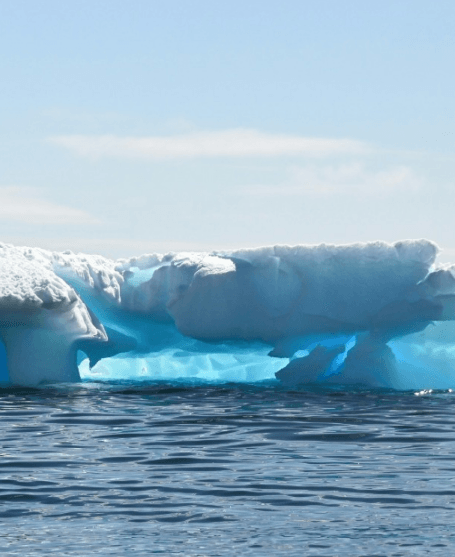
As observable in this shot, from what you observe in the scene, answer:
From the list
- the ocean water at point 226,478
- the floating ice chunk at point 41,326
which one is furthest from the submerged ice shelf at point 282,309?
the ocean water at point 226,478

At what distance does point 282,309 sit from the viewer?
18969 mm

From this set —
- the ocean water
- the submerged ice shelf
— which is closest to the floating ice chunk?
the submerged ice shelf

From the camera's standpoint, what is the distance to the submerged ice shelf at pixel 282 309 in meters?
18.6

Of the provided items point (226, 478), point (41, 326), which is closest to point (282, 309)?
point (41, 326)

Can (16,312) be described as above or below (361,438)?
above

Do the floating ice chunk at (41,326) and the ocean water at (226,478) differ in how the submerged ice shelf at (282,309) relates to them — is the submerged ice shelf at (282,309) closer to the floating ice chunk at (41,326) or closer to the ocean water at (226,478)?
the floating ice chunk at (41,326)

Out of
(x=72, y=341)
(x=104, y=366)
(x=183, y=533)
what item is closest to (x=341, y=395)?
(x=72, y=341)

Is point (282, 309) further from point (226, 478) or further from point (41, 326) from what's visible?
point (226, 478)

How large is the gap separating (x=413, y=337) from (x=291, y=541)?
565 inches

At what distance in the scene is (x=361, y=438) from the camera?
12016 millimetres

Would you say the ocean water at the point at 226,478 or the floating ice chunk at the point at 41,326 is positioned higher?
the floating ice chunk at the point at 41,326

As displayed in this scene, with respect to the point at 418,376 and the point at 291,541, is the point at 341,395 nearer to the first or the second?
the point at 418,376

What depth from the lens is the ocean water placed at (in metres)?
6.81

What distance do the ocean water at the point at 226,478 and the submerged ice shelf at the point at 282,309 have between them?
2.47 metres
